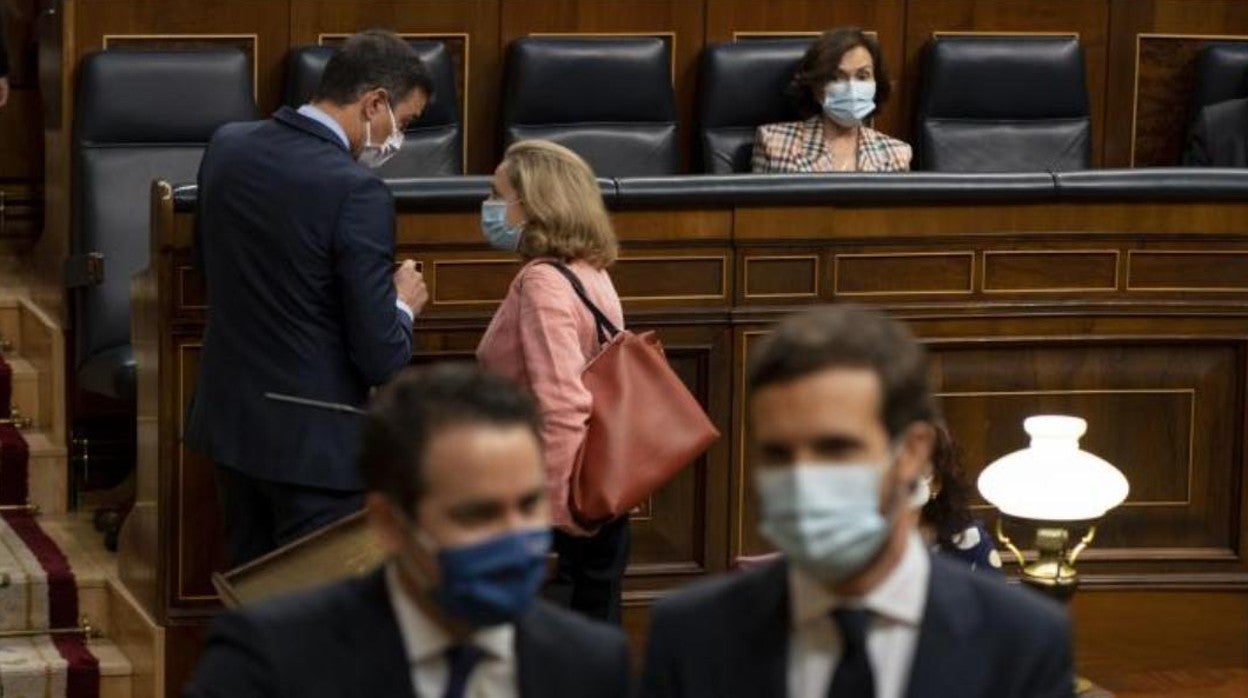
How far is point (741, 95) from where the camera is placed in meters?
6.71

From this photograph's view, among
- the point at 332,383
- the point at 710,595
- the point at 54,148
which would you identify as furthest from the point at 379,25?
the point at 710,595

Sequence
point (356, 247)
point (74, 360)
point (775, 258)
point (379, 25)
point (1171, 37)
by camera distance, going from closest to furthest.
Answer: point (356, 247)
point (775, 258)
point (74, 360)
point (379, 25)
point (1171, 37)

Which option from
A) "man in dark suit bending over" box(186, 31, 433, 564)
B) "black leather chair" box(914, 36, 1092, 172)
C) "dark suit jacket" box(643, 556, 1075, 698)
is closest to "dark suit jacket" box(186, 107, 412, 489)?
"man in dark suit bending over" box(186, 31, 433, 564)

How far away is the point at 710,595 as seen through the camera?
2.33m

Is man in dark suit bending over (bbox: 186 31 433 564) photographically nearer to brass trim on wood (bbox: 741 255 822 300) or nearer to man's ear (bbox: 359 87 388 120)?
man's ear (bbox: 359 87 388 120)

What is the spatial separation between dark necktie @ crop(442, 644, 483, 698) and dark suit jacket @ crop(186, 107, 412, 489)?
211cm

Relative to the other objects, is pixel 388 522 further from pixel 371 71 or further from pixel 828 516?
pixel 371 71

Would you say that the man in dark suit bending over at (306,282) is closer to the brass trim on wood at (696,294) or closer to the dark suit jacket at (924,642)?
the brass trim on wood at (696,294)

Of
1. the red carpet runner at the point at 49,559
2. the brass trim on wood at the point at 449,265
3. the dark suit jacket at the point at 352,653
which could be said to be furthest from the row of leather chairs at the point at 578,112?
the dark suit jacket at the point at 352,653

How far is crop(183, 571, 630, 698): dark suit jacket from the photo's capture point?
7.61 ft

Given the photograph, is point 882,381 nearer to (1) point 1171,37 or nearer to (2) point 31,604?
(2) point 31,604

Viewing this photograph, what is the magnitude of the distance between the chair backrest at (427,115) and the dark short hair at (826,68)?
843 mm

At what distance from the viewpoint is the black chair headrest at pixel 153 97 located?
6.11m

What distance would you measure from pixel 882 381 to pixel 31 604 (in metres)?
3.58
